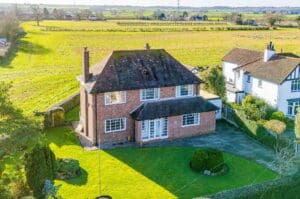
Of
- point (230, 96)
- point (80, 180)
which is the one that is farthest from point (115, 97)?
point (230, 96)

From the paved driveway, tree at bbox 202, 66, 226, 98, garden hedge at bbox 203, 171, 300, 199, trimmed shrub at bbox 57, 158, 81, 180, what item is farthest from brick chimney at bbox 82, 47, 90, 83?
garden hedge at bbox 203, 171, 300, 199

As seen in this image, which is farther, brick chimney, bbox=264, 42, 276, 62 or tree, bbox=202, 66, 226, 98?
brick chimney, bbox=264, 42, 276, 62

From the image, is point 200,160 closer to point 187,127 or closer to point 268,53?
point 187,127

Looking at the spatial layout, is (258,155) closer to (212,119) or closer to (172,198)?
(212,119)

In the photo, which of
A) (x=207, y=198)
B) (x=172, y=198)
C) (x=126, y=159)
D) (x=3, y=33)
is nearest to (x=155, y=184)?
(x=172, y=198)

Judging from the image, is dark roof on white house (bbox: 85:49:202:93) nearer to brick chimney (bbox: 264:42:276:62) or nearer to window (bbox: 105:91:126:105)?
window (bbox: 105:91:126:105)

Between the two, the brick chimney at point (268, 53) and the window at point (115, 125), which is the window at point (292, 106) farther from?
the window at point (115, 125)
